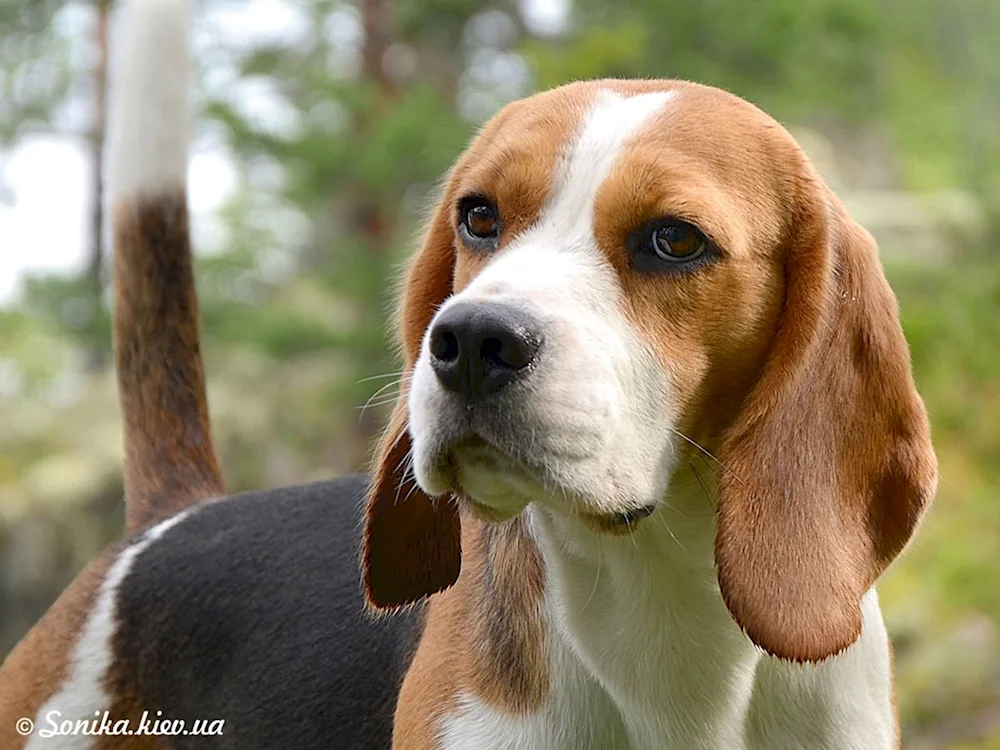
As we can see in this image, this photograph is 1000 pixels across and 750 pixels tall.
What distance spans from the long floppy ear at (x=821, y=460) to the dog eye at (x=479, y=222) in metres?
0.54

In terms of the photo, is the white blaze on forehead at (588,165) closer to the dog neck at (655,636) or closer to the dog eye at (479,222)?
the dog eye at (479,222)

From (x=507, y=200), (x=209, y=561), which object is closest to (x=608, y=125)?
(x=507, y=200)

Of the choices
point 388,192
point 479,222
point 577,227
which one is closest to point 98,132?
point 388,192

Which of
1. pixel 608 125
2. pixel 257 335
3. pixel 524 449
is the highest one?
pixel 608 125

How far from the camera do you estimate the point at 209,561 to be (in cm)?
346

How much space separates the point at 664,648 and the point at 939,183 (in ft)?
37.0

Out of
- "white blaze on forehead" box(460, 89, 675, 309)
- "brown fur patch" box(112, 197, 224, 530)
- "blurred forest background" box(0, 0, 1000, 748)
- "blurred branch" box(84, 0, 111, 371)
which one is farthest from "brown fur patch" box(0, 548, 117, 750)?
"blurred branch" box(84, 0, 111, 371)

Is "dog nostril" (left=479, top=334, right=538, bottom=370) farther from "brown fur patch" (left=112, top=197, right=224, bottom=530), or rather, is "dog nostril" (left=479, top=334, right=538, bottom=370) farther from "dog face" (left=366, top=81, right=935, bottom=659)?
"brown fur patch" (left=112, top=197, right=224, bottom=530)

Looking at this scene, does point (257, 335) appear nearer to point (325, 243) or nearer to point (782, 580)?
point (325, 243)

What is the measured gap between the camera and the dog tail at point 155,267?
370 centimetres

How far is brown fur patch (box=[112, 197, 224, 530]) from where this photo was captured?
12.2 ft

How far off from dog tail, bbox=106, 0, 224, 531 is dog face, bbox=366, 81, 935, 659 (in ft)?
4.21

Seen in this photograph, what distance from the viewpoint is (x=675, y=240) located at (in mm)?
2326

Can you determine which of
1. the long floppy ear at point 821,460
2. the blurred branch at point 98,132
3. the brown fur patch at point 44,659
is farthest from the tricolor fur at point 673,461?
the blurred branch at point 98,132
